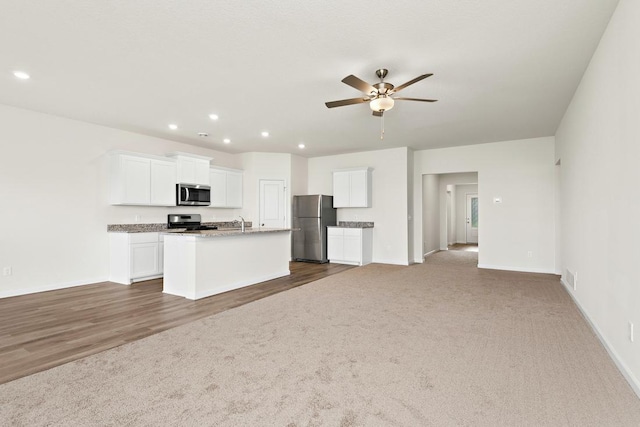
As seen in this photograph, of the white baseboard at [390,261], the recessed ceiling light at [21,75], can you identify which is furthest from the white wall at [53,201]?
the white baseboard at [390,261]

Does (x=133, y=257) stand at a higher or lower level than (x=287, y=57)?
lower

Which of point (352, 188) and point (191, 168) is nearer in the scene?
point (191, 168)

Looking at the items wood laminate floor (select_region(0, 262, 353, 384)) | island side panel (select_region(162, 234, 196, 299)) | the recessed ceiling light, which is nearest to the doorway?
wood laminate floor (select_region(0, 262, 353, 384))

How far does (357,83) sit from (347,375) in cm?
251

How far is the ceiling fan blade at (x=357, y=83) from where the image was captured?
2939 millimetres

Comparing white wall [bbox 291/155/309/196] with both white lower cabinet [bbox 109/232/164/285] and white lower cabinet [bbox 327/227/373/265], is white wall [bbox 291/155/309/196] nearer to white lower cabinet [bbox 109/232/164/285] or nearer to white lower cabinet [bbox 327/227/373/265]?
white lower cabinet [bbox 327/227/373/265]

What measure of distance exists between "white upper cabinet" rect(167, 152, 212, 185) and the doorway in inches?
399

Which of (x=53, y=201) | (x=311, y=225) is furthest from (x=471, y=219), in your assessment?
(x=53, y=201)

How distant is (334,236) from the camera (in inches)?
303

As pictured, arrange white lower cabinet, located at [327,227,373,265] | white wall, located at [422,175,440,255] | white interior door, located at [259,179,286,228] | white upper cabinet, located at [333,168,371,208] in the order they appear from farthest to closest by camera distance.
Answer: white wall, located at [422,175,440,255] < white interior door, located at [259,179,286,228] < white upper cabinet, located at [333,168,371,208] < white lower cabinet, located at [327,227,373,265]

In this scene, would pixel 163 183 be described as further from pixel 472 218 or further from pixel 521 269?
pixel 472 218

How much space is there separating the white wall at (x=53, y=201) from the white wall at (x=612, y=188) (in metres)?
6.66

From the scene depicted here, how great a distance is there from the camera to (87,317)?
11.8ft

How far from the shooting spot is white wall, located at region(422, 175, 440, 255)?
912 cm
